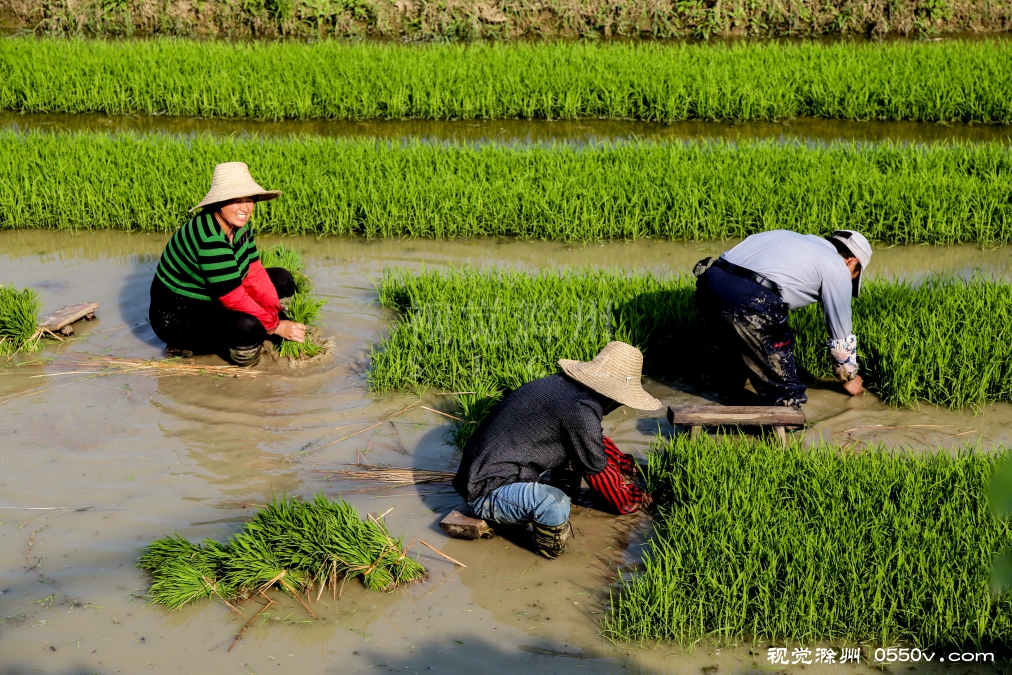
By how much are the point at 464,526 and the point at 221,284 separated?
1.97 metres

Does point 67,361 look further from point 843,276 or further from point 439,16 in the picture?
point 439,16

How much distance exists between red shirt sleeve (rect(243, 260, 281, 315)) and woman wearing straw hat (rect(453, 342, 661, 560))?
1.85 m

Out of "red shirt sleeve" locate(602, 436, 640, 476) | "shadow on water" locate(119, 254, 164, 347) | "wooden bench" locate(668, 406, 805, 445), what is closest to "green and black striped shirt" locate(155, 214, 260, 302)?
"shadow on water" locate(119, 254, 164, 347)

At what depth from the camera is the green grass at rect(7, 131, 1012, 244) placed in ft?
20.6

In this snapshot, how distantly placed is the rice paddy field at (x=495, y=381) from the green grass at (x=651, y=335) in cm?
2

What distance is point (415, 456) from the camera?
418 cm

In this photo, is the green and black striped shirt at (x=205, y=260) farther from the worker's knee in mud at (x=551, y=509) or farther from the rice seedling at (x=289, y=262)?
the worker's knee in mud at (x=551, y=509)

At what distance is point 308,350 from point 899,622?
308cm

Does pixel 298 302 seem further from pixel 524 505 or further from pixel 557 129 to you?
pixel 557 129

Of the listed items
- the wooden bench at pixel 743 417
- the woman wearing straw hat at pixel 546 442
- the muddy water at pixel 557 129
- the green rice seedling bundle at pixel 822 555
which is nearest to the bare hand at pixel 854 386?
the wooden bench at pixel 743 417

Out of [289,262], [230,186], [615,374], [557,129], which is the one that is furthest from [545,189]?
[615,374]

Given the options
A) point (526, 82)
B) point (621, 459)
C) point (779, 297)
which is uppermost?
point (526, 82)

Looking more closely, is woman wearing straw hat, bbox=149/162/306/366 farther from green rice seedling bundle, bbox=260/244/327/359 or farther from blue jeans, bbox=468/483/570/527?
blue jeans, bbox=468/483/570/527

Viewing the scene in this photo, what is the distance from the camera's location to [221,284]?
471cm
